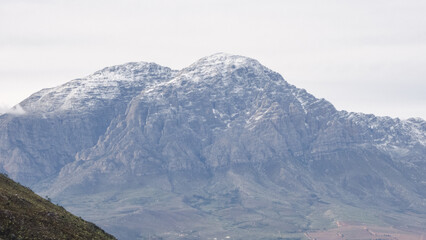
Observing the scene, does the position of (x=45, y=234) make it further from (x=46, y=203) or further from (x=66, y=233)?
(x=46, y=203)

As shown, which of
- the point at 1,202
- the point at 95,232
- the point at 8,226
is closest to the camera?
the point at 8,226

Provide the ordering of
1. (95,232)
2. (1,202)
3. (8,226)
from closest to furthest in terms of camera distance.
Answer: (8,226) → (1,202) → (95,232)

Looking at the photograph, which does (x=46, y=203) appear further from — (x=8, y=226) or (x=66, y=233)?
(x=8, y=226)

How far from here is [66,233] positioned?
4402 inches

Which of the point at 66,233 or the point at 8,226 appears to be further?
the point at 66,233

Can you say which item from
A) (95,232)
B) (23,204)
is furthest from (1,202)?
(95,232)

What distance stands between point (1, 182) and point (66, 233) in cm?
3126

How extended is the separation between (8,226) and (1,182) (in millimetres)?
38114

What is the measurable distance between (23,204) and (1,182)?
23149mm

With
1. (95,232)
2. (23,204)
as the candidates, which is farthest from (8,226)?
(95,232)

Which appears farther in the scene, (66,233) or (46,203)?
(46,203)

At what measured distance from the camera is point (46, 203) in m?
138

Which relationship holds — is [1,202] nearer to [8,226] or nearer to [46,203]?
[8,226]

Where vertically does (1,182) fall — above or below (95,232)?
above
